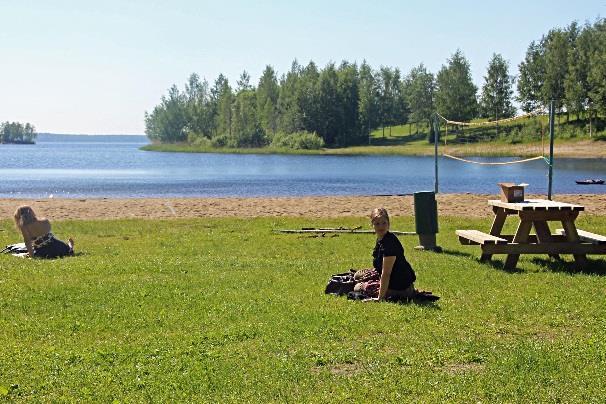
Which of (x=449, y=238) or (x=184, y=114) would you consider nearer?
(x=449, y=238)

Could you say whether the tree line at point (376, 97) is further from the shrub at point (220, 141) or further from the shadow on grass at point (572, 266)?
the shadow on grass at point (572, 266)

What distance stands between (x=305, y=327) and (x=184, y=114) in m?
181

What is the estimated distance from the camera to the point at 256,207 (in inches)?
1225

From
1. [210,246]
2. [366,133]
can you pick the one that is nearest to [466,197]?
[210,246]

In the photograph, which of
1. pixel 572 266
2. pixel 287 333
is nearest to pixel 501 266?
pixel 572 266

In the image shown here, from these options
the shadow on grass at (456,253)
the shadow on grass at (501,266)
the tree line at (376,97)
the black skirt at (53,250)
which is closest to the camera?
the shadow on grass at (501,266)

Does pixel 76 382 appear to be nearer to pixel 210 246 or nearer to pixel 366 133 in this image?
pixel 210 246

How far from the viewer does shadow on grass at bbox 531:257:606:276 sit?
12.7 m

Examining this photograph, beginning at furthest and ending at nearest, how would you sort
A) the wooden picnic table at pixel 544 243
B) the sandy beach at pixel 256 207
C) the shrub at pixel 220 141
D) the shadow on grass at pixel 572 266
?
the shrub at pixel 220 141, the sandy beach at pixel 256 207, the wooden picnic table at pixel 544 243, the shadow on grass at pixel 572 266

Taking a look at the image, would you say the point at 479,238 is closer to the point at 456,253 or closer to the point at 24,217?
the point at 456,253

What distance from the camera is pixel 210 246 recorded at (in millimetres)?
17203

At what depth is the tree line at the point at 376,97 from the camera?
353 feet

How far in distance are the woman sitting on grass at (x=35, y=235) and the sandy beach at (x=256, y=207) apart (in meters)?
11.4

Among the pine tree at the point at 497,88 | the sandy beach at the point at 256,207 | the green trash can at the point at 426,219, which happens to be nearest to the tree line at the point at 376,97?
the pine tree at the point at 497,88
